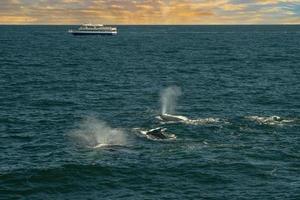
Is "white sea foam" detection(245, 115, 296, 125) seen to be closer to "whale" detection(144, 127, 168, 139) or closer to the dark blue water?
the dark blue water

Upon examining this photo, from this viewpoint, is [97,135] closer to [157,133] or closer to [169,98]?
[157,133]

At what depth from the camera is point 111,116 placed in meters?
81.2

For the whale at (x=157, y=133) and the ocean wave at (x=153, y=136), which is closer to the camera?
the ocean wave at (x=153, y=136)

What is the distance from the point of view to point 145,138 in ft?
217

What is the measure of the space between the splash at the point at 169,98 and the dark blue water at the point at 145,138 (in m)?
1.10

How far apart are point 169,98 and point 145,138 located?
36.6 metres

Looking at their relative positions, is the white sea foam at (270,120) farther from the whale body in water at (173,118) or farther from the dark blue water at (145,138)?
the whale body in water at (173,118)

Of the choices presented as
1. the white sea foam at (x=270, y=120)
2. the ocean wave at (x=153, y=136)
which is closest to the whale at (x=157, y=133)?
→ the ocean wave at (x=153, y=136)

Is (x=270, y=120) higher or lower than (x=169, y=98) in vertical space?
higher

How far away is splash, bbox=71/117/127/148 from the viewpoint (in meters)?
64.1

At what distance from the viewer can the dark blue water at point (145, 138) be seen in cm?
5075

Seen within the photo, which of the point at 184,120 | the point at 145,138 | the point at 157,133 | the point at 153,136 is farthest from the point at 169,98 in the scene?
the point at 145,138

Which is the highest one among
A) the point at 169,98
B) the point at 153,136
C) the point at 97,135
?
the point at 153,136

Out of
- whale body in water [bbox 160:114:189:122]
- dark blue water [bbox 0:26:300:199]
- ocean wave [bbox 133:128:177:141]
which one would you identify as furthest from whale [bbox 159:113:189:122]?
ocean wave [bbox 133:128:177:141]
